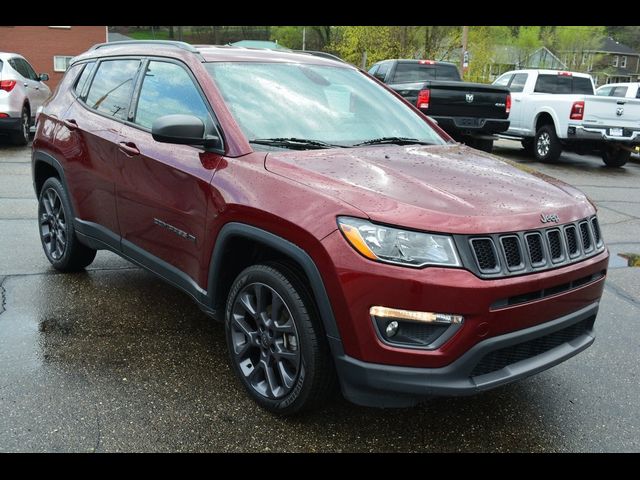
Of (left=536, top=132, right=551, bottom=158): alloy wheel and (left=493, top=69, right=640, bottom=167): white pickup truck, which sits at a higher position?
(left=493, top=69, right=640, bottom=167): white pickup truck

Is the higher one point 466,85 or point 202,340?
point 466,85

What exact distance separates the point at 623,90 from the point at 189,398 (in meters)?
16.1

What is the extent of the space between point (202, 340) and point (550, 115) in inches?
453

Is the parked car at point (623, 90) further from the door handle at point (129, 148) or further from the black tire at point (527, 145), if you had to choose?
the door handle at point (129, 148)

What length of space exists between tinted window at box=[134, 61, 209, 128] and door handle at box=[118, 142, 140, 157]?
15 cm

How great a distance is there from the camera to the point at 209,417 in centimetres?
308

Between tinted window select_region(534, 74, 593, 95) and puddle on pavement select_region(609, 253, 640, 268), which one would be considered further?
tinted window select_region(534, 74, 593, 95)

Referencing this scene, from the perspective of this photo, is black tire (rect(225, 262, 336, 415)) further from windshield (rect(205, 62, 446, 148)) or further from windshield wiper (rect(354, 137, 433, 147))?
windshield wiper (rect(354, 137, 433, 147))

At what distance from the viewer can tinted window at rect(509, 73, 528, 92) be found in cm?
1470

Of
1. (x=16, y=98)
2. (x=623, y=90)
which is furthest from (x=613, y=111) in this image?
(x=16, y=98)

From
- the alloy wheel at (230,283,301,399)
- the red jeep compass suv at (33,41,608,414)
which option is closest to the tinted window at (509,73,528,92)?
the red jeep compass suv at (33,41,608,414)

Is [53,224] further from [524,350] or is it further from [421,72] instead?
[421,72]
